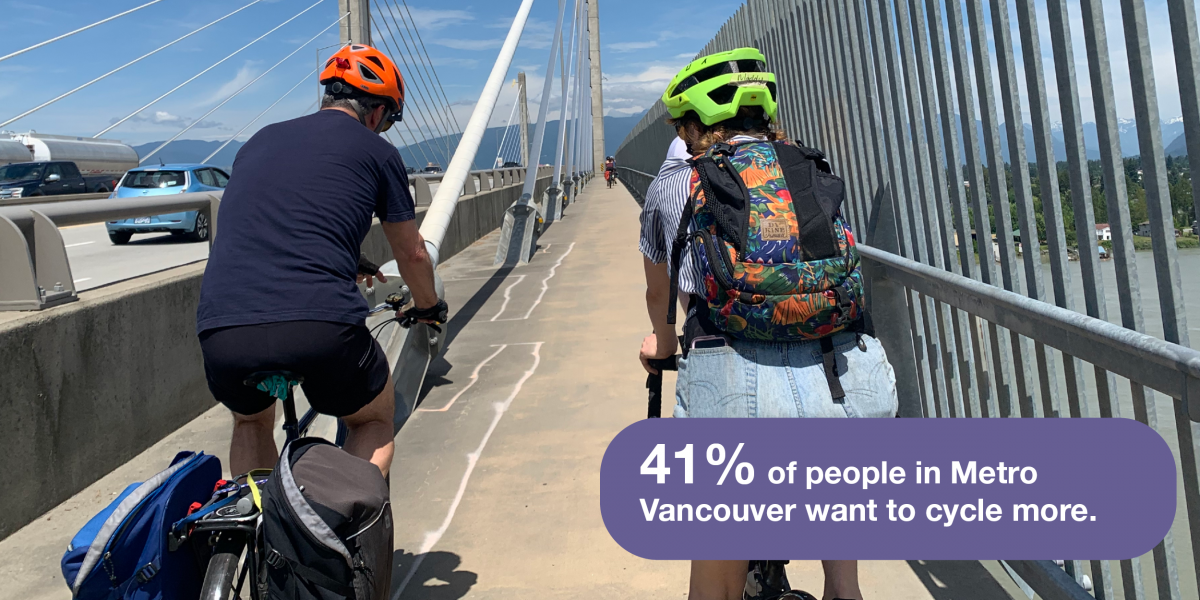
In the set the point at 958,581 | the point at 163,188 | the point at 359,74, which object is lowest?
the point at 958,581

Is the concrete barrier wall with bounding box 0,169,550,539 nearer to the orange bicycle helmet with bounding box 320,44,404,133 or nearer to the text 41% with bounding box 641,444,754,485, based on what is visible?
the orange bicycle helmet with bounding box 320,44,404,133

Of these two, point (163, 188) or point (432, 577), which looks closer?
point (432, 577)

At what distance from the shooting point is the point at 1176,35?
2.09m

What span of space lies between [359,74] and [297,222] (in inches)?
23.4

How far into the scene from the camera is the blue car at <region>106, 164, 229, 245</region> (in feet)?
60.4

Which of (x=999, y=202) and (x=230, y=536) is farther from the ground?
(x=999, y=202)

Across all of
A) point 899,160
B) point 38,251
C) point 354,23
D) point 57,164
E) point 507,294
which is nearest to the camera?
point 899,160

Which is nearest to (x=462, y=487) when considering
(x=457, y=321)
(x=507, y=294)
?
(x=457, y=321)

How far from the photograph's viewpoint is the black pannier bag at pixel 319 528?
6.95 ft

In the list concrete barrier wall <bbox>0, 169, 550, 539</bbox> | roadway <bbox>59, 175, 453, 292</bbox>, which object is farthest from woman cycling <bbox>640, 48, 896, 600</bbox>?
roadway <bbox>59, 175, 453, 292</bbox>

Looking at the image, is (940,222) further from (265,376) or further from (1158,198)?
(265,376)

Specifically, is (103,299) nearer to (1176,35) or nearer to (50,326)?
(50,326)

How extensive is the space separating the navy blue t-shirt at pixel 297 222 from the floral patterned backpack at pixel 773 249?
43.2 inches

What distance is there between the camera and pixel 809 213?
6.43 feet
